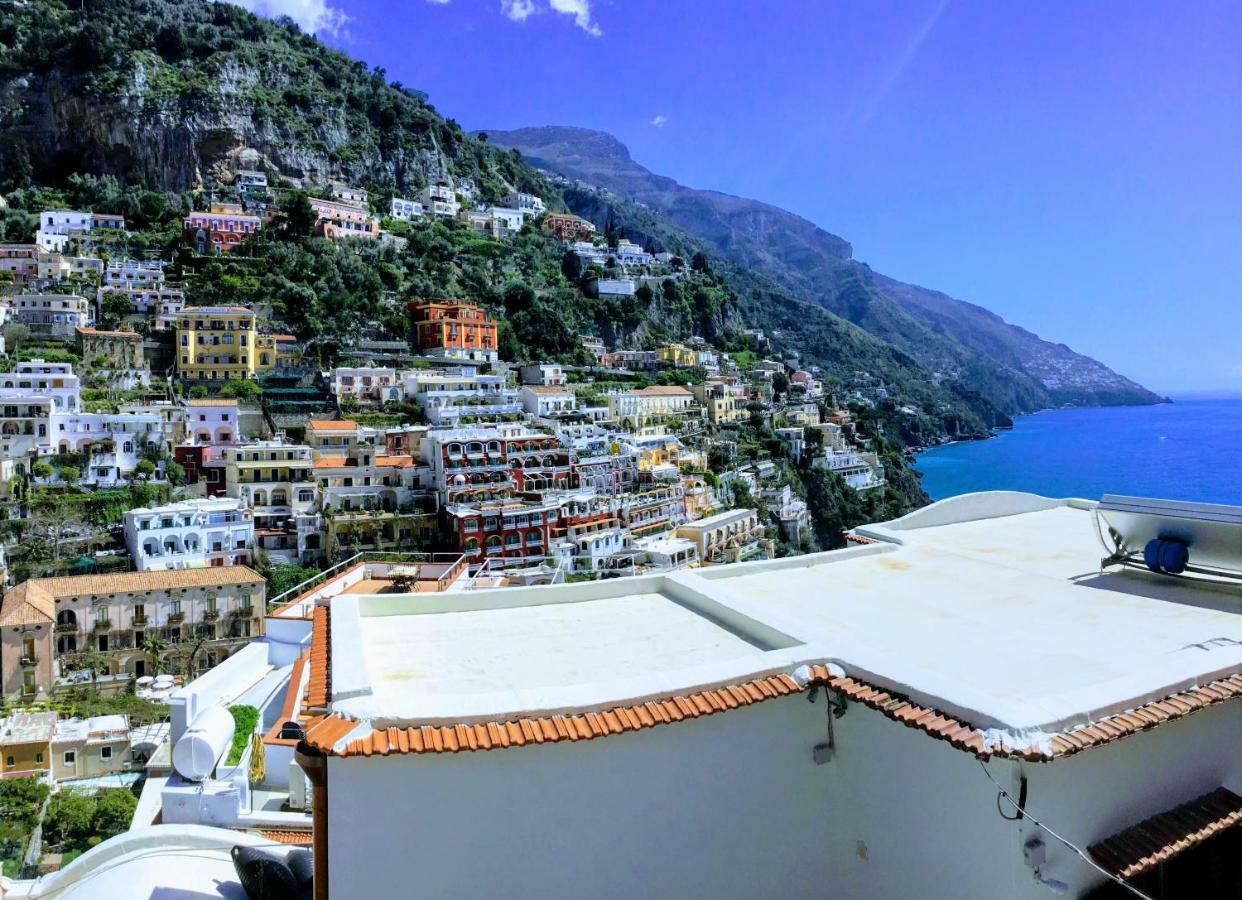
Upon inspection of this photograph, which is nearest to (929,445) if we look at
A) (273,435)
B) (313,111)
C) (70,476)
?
(313,111)

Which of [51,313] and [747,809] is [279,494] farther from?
[747,809]

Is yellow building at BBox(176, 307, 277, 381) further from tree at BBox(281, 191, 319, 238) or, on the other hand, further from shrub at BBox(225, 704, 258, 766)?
shrub at BBox(225, 704, 258, 766)

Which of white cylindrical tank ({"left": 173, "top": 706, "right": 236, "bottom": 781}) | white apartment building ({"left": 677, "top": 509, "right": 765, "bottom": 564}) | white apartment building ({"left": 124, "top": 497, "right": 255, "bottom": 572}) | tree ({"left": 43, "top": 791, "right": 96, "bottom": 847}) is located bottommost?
tree ({"left": 43, "top": 791, "right": 96, "bottom": 847})

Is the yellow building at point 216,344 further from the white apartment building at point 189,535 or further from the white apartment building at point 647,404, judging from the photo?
the white apartment building at point 647,404

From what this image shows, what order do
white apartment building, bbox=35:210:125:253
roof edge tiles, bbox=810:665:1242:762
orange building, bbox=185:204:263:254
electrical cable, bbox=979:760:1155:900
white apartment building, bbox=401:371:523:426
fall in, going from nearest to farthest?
roof edge tiles, bbox=810:665:1242:762
electrical cable, bbox=979:760:1155:900
white apartment building, bbox=401:371:523:426
white apartment building, bbox=35:210:125:253
orange building, bbox=185:204:263:254

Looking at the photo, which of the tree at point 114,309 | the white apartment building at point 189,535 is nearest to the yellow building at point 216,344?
the tree at point 114,309

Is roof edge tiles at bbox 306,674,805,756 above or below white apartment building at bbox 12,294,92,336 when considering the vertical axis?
below

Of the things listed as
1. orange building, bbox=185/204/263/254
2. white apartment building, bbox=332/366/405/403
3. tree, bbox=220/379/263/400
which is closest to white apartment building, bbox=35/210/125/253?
orange building, bbox=185/204/263/254
